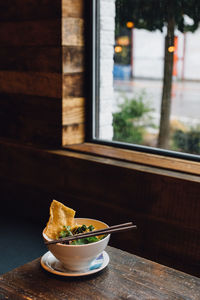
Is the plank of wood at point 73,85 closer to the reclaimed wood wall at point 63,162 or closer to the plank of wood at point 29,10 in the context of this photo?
the reclaimed wood wall at point 63,162

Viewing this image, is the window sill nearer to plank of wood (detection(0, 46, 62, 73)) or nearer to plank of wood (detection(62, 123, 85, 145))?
plank of wood (detection(62, 123, 85, 145))

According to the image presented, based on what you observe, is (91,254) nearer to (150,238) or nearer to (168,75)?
(150,238)

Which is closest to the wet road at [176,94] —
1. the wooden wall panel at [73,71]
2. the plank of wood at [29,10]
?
the wooden wall panel at [73,71]

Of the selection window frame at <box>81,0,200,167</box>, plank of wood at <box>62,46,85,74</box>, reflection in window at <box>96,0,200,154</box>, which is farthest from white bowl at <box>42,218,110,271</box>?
plank of wood at <box>62,46,85,74</box>

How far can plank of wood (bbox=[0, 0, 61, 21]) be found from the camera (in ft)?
7.80

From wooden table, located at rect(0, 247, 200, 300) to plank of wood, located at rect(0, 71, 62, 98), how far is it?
130 cm

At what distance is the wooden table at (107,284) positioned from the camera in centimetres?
126

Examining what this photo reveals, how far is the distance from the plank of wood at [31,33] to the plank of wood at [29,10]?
3cm

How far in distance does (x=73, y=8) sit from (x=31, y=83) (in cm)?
53

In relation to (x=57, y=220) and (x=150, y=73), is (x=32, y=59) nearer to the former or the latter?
(x=150, y=73)

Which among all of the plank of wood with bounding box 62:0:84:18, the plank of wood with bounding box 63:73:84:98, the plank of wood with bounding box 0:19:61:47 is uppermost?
the plank of wood with bounding box 62:0:84:18

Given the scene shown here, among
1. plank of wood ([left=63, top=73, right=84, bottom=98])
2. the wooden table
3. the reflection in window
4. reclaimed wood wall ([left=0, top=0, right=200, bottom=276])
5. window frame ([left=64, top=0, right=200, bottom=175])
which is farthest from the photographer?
plank of wood ([left=63, top=73, right=84, bottom=98])

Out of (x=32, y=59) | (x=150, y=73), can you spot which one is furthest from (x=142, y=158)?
(x=32, y=59)

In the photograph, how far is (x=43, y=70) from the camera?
98.5 inches
